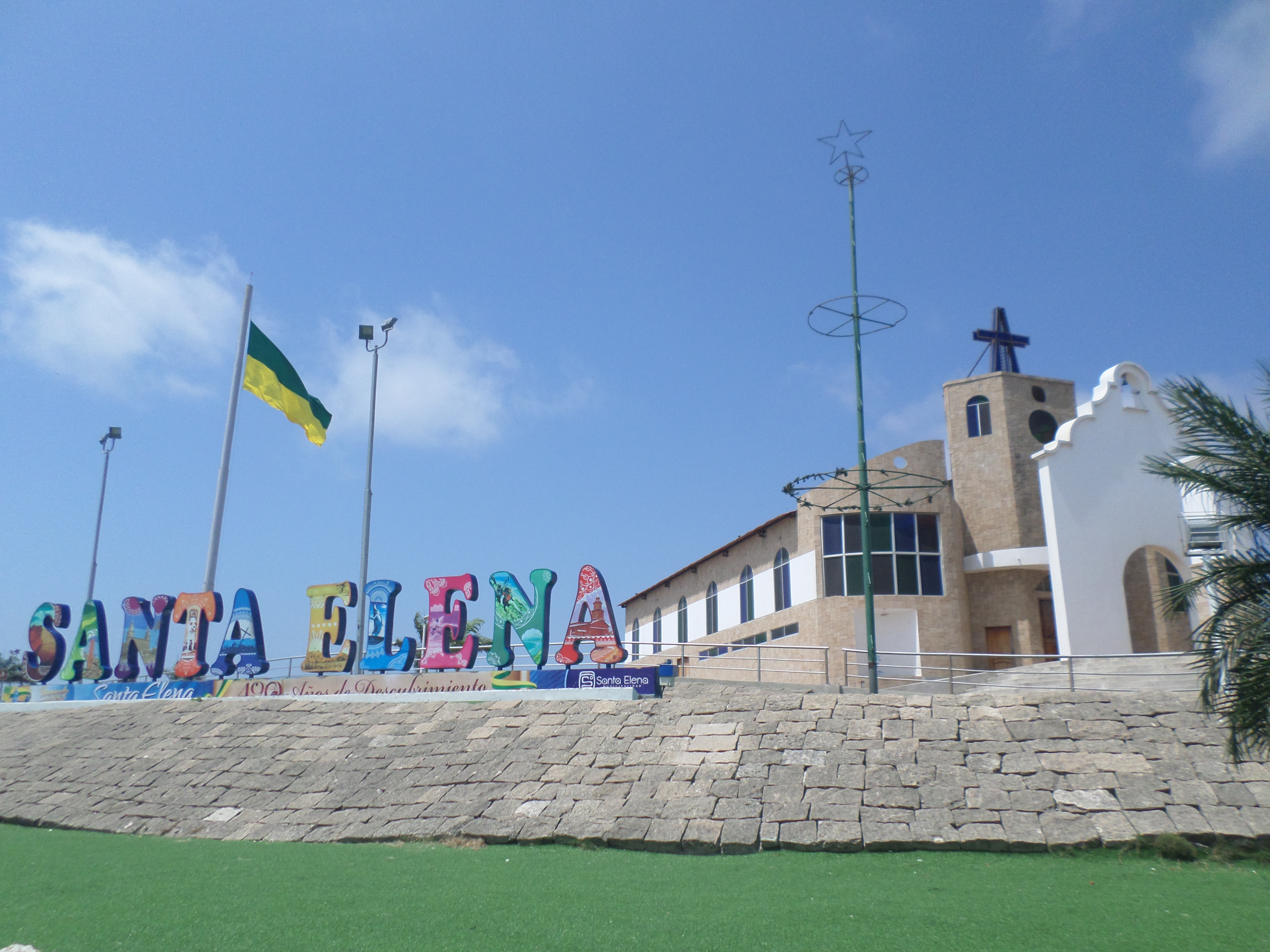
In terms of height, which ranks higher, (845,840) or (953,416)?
(953,416)

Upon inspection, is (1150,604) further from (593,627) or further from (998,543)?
(593,627)

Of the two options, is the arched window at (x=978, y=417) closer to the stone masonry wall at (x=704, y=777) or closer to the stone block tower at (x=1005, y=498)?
the stone block tower at (x=1005, y=498)

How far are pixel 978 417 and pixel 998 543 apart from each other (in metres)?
4.16

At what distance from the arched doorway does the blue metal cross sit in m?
11.0

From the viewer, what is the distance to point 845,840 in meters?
12.8

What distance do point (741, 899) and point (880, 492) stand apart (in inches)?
768

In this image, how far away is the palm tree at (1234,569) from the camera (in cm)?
1016

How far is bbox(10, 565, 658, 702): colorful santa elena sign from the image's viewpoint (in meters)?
21.2

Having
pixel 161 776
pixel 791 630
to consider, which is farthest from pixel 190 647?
pixel 791 630

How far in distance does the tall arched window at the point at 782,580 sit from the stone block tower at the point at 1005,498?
534 centimetres

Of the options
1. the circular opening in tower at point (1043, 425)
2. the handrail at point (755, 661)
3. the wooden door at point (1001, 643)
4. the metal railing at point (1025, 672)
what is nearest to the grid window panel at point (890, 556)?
the metal railing at point (1025, 672)

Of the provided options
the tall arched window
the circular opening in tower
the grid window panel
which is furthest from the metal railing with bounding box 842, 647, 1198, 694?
the circular opening in tower

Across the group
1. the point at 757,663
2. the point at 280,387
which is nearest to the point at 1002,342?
the point at 757,663

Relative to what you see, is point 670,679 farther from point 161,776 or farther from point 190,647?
point 190,647
